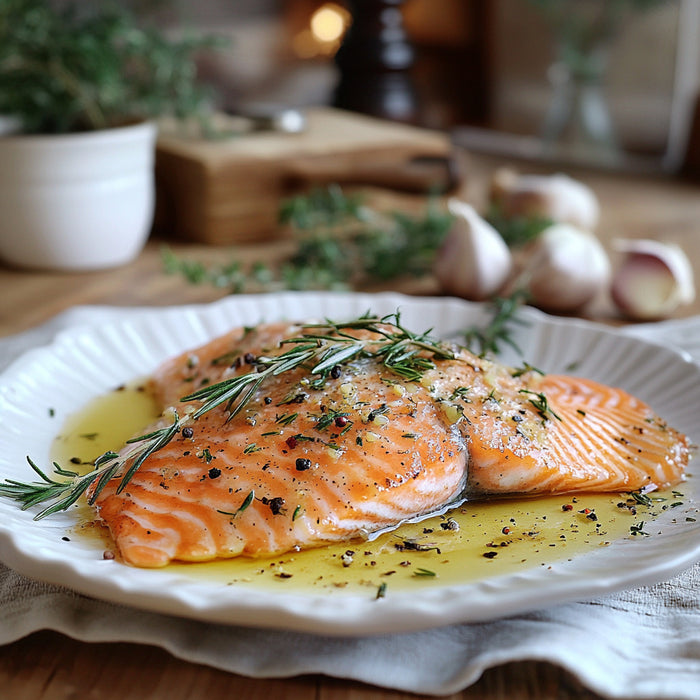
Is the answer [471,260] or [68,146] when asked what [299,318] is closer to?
[471,260]

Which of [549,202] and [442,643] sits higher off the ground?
[442,643]

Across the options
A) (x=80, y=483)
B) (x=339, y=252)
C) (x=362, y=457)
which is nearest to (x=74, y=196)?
Result: (x=339, y=252)

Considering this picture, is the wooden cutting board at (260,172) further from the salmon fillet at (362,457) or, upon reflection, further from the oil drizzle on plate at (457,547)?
the oil drizzle on plate at (457,547)

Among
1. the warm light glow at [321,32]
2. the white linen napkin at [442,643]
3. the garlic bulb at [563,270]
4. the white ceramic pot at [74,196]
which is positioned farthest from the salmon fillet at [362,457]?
the warm light glow at [321,32]

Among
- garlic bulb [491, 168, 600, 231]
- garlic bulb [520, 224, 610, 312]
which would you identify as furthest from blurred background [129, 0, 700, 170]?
garlic bulb [520, 224, 610, 312]

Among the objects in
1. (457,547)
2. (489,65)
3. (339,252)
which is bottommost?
(489,65)

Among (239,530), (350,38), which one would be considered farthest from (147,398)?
(350,38)

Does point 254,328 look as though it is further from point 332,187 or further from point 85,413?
point 332,187
